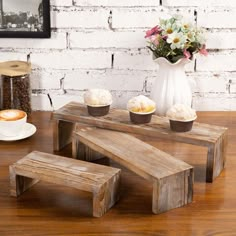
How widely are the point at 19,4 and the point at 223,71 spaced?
0.67 m

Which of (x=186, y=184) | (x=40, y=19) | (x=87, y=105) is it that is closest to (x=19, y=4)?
(x=40, y=19)

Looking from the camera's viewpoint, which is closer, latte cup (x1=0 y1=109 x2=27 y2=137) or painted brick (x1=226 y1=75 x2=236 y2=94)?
latte cup (x1=0 y1=109 x2=27 y2=137)

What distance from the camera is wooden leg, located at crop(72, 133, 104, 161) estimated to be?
1.56m

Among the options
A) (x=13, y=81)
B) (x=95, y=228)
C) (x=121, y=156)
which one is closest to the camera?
(x=95, y=228)

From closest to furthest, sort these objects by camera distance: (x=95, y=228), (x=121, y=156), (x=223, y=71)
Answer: (x=95, y=228) < (x=121, y=156) < (x=223, y=71)

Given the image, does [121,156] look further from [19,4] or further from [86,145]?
[19,4]

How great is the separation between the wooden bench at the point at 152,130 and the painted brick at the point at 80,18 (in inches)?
13.1

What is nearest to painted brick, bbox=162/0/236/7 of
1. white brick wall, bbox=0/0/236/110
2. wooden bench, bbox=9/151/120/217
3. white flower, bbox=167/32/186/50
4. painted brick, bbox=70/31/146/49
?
white brick wall, bbox=0/0/236/110

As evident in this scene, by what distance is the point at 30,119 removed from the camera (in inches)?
74.2

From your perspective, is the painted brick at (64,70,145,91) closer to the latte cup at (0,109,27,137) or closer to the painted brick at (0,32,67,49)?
the painted brick at (0,32,67,49)

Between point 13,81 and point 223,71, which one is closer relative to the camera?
point 13,81

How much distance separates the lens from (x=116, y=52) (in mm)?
1936

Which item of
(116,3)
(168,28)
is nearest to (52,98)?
(116,3)

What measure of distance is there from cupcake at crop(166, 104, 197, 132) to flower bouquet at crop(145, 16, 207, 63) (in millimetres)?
254
